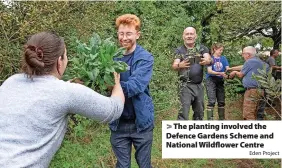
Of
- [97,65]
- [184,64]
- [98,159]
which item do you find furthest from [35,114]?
[184,64]

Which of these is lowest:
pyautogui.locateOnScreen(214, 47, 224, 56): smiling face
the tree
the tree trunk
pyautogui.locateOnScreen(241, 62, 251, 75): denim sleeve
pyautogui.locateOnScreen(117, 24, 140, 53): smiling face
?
pyautogui.locateOnScreen(117, 24, 140, 53): smiling face

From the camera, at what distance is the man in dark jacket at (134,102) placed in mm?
2781

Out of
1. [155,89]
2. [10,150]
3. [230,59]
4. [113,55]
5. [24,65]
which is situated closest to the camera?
[10,150]

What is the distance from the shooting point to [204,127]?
13.2 feet

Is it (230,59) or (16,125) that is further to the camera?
(230,59)

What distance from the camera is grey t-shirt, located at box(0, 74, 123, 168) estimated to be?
1.72 meters

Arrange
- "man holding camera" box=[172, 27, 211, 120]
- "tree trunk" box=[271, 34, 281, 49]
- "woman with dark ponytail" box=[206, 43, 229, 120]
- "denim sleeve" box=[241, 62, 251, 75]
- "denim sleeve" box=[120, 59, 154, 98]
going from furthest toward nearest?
"tree trunk" box=[271, 34, 281, 49]
"woman with dark ponytail" box=[206, 43, 229, 120]
"denim sleeve" box=[241, 62, 251, 75]
"man holding camera" box=[172, 27, 211, 120]
"denim sleeve" box=[120, 59, 154, 98]

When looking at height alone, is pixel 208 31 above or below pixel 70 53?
above

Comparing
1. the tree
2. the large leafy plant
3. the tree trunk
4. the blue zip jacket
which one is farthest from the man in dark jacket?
the tree trunk

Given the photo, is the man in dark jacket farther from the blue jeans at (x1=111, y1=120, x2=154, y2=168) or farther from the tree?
the tree

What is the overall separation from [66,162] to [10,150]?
2787mm

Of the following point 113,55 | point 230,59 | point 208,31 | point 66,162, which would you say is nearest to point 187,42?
point 66,162

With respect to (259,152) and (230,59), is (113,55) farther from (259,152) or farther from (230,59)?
(230,59)
